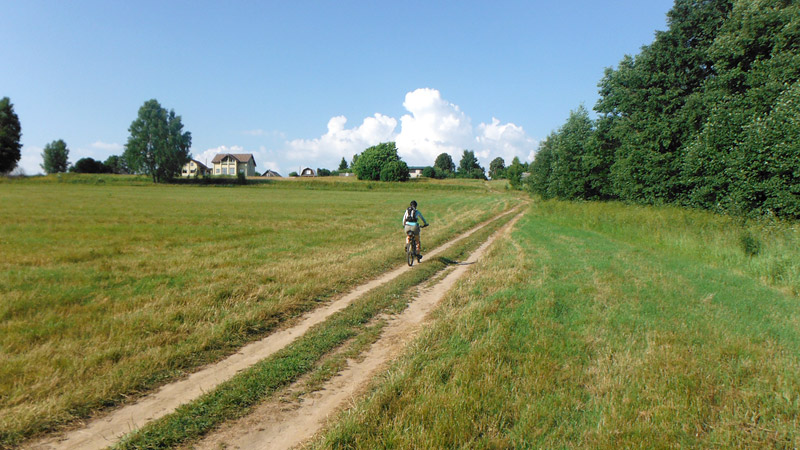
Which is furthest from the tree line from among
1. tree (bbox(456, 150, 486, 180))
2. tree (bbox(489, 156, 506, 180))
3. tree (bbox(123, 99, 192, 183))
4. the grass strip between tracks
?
the grass strip between tracks

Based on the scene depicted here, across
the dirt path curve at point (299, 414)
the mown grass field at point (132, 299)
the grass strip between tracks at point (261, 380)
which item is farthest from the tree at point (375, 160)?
the dirt path curve at point (299, 414)

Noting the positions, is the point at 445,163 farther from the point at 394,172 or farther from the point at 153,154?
the point at 153,154

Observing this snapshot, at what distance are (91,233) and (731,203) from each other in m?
31.8

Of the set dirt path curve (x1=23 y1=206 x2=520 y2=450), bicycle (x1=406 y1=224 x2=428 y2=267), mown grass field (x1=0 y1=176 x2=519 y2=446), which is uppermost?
bicycle (x1=406 y1=224 x2=428 y2=267)

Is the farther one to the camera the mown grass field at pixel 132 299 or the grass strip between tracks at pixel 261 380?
the mown grass field at pixel 132 299

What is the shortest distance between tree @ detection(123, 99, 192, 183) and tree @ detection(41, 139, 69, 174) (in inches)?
1671

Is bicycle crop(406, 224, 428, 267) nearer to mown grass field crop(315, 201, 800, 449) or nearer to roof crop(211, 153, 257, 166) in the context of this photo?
mown grass field crop(315, 201, 800, 449)

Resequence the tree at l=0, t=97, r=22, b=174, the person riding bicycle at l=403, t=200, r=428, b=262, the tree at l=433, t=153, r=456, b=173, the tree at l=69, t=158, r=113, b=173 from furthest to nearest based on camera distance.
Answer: the tree at l=433, t=153, r=456, b=173 < the tree at l=69, t=158, r=113, b=173 < the tree at l=0, t=97, r=22, b=174 < the person riding bicycle at l=403, t=200, r=428, b=262

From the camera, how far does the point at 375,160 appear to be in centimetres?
12594

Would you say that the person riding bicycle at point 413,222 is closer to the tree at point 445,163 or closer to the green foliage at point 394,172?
the green foliage at point 394,172

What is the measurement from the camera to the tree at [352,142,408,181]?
124812 millimetres

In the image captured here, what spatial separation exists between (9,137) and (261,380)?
115 meters

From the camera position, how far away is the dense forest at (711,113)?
17641mm

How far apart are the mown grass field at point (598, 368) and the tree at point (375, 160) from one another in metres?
115
